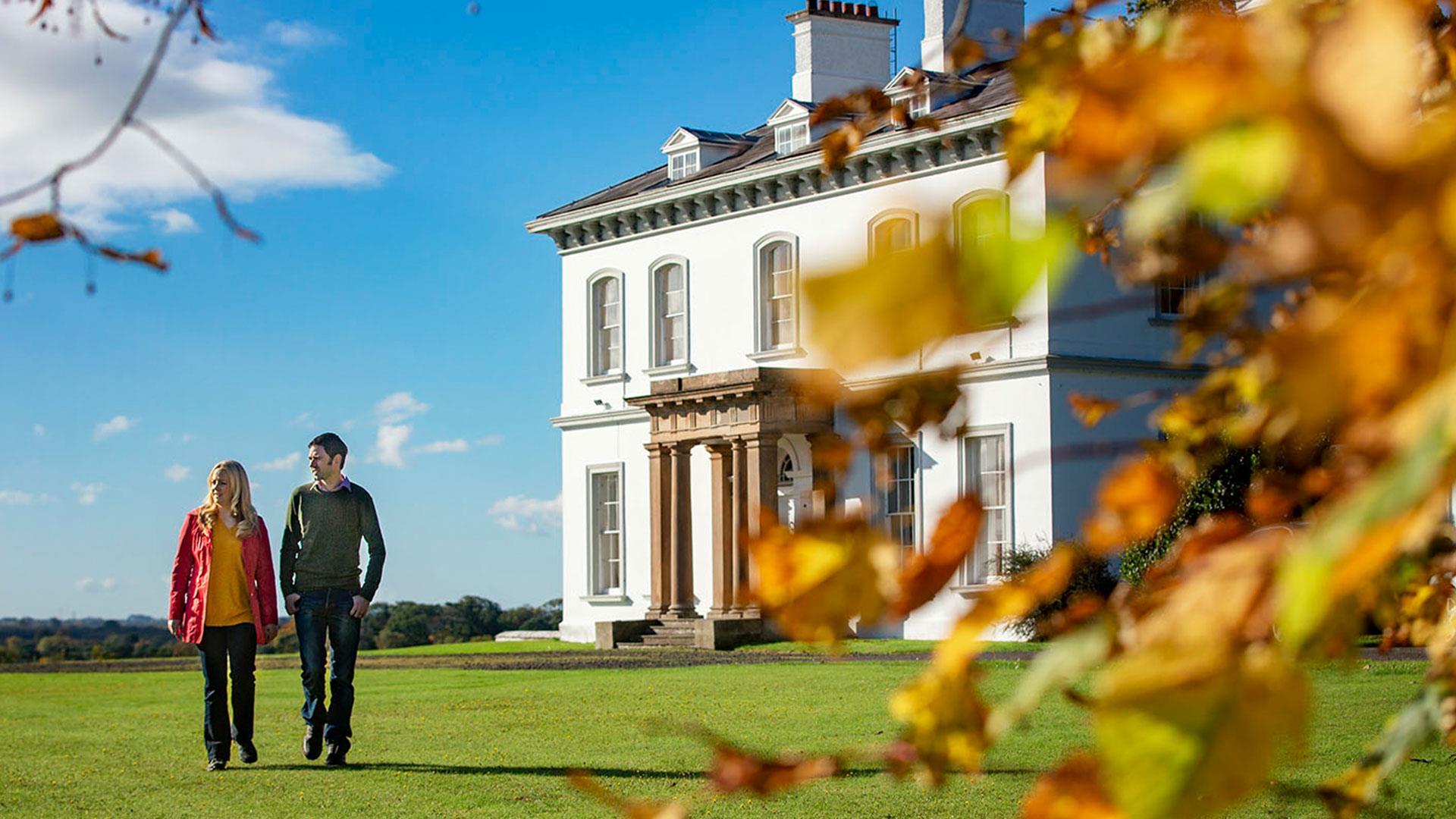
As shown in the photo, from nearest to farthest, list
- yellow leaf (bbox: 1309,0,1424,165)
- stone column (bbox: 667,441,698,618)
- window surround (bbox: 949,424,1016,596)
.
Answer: yellow leaf (bbox: 1309,0,1424,165)
window surround (bbox: 949,424,1016,596)
stone column (bbox: 667,441,698,618)

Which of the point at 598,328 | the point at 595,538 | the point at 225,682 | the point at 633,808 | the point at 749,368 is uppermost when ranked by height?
the point at 598,328

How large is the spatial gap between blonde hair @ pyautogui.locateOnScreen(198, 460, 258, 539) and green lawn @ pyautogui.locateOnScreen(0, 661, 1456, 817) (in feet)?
4.75

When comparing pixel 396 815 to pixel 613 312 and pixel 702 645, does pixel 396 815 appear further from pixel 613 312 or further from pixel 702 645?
pixel 613 312

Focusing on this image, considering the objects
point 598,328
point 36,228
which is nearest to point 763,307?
point 598,328

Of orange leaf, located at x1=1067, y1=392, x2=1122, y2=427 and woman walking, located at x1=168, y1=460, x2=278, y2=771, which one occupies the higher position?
orange leaf, located at x1=1067, y1=392, x2=1122, y2=427

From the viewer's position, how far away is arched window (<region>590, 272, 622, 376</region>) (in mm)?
32344

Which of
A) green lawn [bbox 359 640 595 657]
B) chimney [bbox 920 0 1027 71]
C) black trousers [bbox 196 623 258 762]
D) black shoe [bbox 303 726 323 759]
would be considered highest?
chimney [bbox 920 0 1027 71]

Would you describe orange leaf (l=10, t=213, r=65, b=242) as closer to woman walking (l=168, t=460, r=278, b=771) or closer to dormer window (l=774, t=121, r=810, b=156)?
woman walking (l=168, t=460, r=278, b=771)

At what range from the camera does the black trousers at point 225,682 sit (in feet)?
31.8

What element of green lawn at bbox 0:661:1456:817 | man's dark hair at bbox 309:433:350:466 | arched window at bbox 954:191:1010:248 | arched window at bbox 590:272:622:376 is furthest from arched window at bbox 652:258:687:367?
arched window at bbox 954:191:1010:248

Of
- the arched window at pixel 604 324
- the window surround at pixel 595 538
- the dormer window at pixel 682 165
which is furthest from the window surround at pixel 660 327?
the window surround at pixel 595 538

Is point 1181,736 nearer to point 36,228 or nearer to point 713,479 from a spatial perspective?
point 36,228

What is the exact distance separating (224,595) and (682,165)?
76.4 feet

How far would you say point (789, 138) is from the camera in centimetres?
3006
